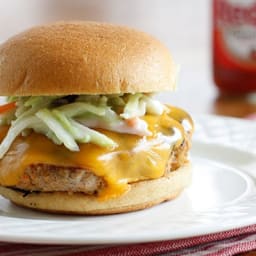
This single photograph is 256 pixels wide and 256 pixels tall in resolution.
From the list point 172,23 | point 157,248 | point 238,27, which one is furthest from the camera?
point 172,23

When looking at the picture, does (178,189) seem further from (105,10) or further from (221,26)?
(105,10)

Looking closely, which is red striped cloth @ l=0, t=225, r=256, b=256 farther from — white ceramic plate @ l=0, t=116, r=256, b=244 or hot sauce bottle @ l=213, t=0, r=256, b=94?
hot sauce bottle @ l=213, t=0, r=256, b=94

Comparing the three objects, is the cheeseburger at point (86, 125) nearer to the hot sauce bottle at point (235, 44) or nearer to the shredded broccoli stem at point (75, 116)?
the shredded broccoli stem at point (75, 116)

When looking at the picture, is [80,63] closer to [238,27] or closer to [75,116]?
[75,116]

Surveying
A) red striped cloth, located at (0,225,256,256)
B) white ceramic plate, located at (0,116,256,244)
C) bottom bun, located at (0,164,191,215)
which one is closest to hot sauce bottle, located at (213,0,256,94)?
white ceramic plate, located at (0,116,256,244)

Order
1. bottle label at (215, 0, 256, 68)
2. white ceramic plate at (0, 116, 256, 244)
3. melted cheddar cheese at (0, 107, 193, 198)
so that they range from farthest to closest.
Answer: bottle label at (215, 0, 256, 68)
melted cheddar cheese at (0, 107, 193, 198)
white ceramic plate at (0, 116, 256, 244)

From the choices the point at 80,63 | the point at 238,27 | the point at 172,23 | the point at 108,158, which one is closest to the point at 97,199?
the point at 108,158

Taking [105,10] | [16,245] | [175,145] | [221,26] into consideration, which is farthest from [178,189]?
[105,10]
